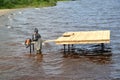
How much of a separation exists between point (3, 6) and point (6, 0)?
7.93ft

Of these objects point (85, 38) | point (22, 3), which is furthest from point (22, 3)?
point (85, 38)

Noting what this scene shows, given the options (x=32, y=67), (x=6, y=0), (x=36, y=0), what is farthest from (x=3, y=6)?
(x=32, y=67)

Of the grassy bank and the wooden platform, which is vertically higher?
the grassy bank

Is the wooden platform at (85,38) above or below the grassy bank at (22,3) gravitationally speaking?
below

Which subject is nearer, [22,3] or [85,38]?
[85,38]

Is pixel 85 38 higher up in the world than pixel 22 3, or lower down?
lower down

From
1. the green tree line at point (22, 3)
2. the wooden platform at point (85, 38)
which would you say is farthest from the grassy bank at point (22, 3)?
the wooden platform at point (85, 38)

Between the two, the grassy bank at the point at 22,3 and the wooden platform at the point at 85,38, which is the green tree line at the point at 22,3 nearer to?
the grassy bank at the point at 22,3

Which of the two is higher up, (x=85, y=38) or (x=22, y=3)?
(x=22, y=3)

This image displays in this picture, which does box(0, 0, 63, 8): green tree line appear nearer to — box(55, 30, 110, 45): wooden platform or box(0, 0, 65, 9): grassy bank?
box(0, 0, 65, 9): grassy bank

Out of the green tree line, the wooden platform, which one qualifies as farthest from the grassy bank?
the wooden platform

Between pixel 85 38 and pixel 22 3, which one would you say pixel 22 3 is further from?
pixel 85 38

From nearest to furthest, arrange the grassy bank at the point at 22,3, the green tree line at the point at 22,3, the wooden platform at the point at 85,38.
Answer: the wooden platform at the point at 85,38 → the grassy bank at the point at 22,3 → the green tree line at the point at 22,3

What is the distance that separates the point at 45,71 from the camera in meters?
18.3
